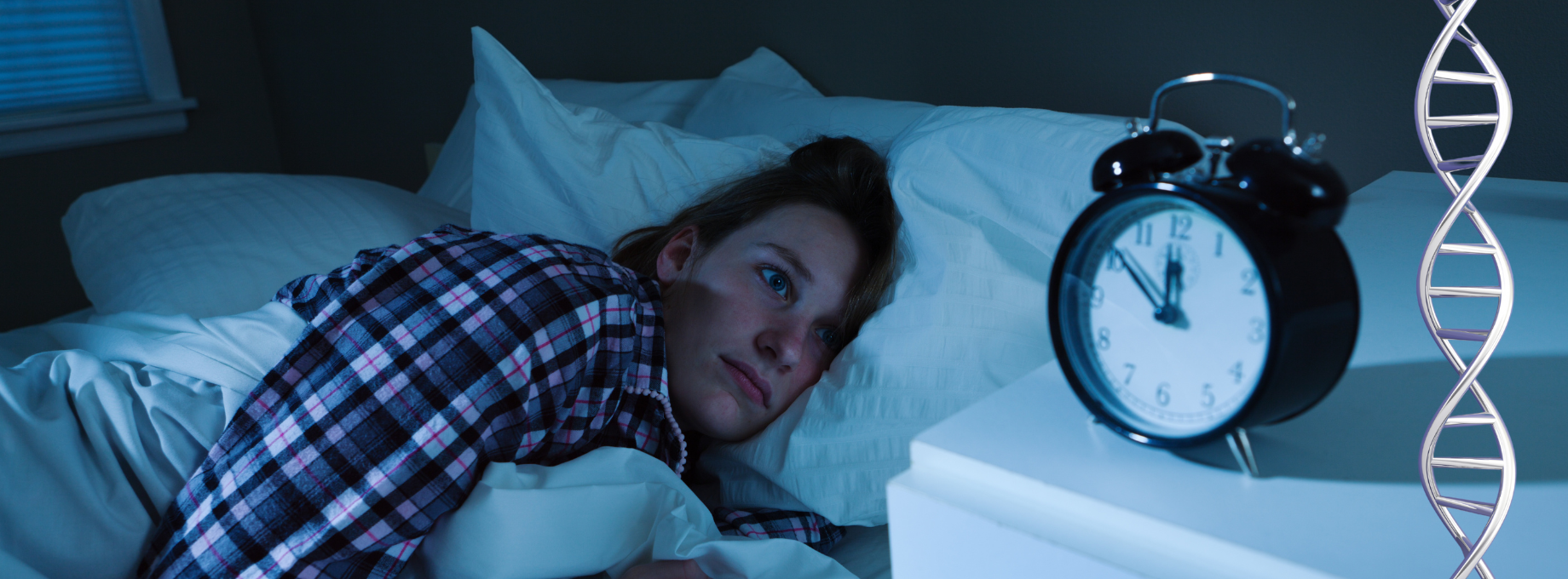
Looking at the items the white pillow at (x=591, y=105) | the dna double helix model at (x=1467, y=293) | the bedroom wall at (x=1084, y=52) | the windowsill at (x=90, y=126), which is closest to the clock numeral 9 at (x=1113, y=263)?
the dna double helix model at (x=1467, y=293)

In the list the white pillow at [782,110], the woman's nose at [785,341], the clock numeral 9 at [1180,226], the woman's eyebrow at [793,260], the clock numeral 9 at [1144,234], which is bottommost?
the woman's nose at [785,341]

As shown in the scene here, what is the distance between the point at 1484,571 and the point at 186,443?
100cm

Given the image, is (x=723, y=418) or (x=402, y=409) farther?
(x=723, y=418)

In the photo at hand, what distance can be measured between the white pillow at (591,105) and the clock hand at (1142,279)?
1198mm

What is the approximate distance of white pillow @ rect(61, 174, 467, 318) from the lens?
4.27 feet

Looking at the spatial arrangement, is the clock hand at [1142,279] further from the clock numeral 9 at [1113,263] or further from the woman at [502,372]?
the woman at [502,372]

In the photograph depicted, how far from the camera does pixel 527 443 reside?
845 mm

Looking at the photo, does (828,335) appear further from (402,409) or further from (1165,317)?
(1165,317)

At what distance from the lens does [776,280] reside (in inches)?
41.5

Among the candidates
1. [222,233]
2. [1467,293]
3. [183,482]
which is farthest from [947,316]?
[222,233]

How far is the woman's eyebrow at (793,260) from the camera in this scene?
104 cm

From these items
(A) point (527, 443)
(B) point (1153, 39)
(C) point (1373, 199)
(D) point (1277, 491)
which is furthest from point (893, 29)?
(D) point (1277, 491)

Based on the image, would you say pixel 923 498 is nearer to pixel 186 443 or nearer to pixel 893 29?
pixel 186 443

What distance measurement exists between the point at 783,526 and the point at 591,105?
993 mm
